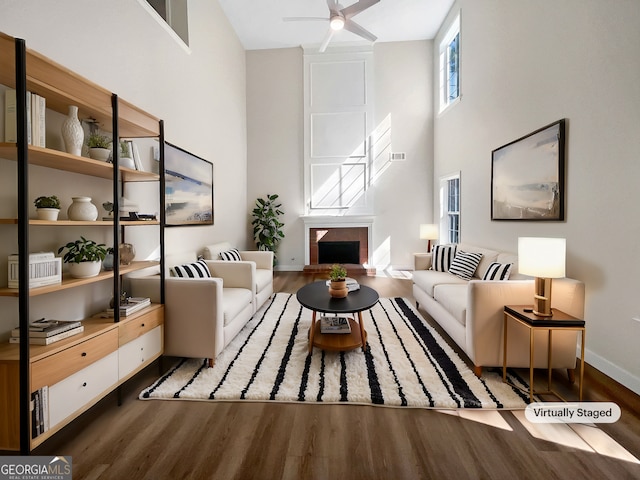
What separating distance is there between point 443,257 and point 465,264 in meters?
0.45

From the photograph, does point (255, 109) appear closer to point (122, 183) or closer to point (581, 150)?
point (122, 183)

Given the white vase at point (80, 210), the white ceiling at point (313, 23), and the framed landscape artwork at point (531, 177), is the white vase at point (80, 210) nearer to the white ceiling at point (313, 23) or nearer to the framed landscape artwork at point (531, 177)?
the framed landscape artwork at point (531, 177)

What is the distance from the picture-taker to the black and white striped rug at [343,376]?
6.37ft

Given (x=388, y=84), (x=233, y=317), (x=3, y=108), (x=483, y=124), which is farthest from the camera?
(x=388, y=84)

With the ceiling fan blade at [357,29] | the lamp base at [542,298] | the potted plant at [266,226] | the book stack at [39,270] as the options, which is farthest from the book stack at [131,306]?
the ceiling fan blade at [357,29]

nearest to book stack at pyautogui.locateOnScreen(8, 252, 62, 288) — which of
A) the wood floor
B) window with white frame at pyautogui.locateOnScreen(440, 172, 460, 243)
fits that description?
the wood floor

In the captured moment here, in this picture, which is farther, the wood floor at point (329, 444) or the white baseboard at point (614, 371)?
the white baseboard at point (614, 371)

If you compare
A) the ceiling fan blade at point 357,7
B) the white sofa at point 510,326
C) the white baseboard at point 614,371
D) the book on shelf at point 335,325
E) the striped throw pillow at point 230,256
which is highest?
the ceiling fan blade at point 357,7

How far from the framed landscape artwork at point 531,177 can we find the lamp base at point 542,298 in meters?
1.00

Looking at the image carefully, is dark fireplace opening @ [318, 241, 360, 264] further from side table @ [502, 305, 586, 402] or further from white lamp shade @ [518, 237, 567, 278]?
white lamp shade @ [518, 237, 567, 278]

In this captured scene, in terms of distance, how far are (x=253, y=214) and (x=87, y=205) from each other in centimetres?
461

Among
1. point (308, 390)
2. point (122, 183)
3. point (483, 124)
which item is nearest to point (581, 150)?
point (483, 124)

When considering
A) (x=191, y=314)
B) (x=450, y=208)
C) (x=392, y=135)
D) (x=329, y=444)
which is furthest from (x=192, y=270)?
(x=392, y=135)

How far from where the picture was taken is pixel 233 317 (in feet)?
8.65
